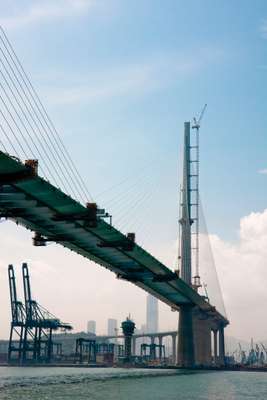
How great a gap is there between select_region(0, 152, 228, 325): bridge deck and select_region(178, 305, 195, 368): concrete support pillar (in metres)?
18.0

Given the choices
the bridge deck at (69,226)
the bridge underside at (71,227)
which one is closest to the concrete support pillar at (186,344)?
the bridge underside at (71,227)

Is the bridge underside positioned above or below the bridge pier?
above

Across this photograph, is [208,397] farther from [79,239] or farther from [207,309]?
[207,309]

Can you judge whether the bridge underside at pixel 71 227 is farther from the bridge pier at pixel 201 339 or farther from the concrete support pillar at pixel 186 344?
the bridge pier at pixel 201 339

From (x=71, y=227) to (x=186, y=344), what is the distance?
238ft

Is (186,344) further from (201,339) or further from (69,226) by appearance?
(69,226)

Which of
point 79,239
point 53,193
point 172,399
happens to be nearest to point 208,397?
point 172,399

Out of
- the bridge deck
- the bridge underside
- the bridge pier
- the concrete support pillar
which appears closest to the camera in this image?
the bridge deck

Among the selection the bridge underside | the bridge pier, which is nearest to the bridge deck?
the bridge underside

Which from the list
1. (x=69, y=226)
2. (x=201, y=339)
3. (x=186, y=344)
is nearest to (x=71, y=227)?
(x=69, y=226)

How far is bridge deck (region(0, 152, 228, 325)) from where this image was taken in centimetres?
6438

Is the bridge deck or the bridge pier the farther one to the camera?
Result: the bridge pier

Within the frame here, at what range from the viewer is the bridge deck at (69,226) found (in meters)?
64.4

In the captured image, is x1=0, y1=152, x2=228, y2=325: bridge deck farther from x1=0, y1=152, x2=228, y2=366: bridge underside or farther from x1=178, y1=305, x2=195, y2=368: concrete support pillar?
x1=178, y1=305, x2=195, y2=368: concrete support pillar
